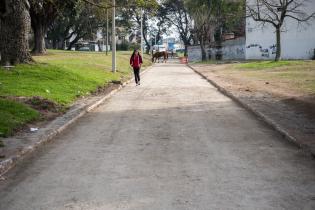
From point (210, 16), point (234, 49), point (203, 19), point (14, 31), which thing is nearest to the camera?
point (14, 31)

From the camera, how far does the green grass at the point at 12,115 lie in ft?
35.6

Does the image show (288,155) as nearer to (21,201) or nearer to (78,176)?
(78,176)

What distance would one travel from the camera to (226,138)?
1073cm

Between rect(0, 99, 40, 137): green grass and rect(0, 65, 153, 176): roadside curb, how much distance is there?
0.56 metres

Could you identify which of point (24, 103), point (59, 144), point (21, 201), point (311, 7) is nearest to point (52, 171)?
point (21, 201)

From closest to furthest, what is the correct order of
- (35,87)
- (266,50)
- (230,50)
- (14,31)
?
(35,87) < (14,31) < (266,50) < (230,50)

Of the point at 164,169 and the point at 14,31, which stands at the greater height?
the point at 14,31

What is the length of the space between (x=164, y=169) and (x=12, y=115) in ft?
17.9

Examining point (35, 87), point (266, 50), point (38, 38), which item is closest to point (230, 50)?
point (266, 50)

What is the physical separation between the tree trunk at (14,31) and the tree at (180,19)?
2924 inches

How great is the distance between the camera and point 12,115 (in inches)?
482

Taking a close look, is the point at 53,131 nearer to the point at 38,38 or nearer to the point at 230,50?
the point at 38,38

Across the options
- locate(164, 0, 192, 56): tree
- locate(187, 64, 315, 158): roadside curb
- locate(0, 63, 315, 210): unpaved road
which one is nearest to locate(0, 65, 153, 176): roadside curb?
locate(0, 63, 315, 210): unpaved road

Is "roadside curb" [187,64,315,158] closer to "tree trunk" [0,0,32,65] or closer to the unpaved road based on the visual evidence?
the unpaved road
